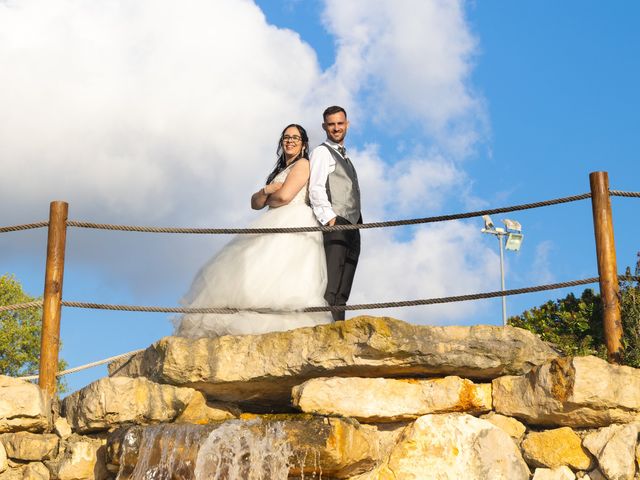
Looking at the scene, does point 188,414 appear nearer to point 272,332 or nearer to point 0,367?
point 272,332

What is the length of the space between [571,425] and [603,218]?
1445mm

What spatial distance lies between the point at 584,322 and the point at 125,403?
172 inches

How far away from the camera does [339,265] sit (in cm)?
688

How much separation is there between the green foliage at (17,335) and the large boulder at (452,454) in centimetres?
1754

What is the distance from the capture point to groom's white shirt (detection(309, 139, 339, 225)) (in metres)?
6.71

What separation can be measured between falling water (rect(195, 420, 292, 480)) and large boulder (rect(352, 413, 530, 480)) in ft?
2.06

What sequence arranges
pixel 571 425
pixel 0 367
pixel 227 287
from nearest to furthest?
pixel 571 425, pixel 227 287, pixel 0 367

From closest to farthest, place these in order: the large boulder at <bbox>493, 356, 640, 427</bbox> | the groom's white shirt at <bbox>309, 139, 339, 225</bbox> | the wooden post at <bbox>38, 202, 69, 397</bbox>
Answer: the large boulder at <bbox>493, 356, 640, 427</bbox>
the wooden post at <bbox>38, 202, 69, 397</bbox>
the groom's white shirt at <bbox>309, 139, 339, 225</bbox>

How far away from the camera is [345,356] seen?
5695mm

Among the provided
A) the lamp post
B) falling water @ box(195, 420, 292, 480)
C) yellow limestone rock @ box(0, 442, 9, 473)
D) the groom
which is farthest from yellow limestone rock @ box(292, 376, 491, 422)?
the lamp post

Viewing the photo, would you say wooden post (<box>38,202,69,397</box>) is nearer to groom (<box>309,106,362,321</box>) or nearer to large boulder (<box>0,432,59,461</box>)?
large boulder (<box>0,432,59,461</box>)

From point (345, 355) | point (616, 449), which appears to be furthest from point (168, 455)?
point (616, 449)

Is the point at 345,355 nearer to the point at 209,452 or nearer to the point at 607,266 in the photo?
the point at 209,452

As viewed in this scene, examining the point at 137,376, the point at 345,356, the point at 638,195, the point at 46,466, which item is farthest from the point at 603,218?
the point at 46,466
